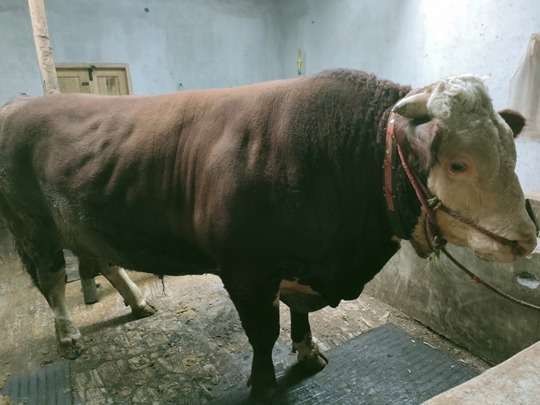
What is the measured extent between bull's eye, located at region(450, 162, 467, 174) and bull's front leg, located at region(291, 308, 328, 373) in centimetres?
139

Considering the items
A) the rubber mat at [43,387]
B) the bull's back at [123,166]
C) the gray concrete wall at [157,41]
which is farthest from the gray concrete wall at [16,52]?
the rubber mat at [43,387]

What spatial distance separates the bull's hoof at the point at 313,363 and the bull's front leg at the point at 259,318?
13.6 inches

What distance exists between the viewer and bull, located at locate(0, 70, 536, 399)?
51.1 inches

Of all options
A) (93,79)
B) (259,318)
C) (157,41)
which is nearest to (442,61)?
(259,318)

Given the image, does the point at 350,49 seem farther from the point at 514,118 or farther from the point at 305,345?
the point at 305,345

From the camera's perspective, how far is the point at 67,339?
2744 millimetres

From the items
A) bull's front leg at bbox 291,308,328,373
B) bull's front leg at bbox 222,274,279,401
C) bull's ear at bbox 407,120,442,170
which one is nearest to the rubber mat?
bull's front leg at bbox 222,274,279,401

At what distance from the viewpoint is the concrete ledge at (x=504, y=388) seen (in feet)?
3.50

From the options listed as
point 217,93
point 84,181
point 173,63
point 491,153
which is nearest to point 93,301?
point 84,181

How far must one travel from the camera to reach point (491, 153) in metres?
1.24

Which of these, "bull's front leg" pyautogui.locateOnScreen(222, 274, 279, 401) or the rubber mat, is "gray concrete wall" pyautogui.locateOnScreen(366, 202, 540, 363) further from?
the rubber mat

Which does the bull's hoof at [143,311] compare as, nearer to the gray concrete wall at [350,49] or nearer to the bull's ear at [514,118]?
the gray concrete wall at [350,49]

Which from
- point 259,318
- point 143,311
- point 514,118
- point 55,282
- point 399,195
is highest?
point 514,118

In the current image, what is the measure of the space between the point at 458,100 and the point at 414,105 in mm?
139
